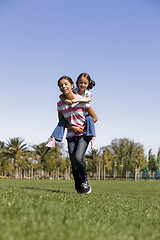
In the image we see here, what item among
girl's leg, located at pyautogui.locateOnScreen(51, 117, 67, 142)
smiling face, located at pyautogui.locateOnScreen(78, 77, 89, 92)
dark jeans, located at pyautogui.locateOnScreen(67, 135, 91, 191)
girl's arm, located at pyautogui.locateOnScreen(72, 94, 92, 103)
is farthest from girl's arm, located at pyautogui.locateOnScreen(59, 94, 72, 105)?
dark jeans, located at pyautogui.locateOnScreen(67, 135, 91, 191)

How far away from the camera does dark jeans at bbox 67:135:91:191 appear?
5.89m

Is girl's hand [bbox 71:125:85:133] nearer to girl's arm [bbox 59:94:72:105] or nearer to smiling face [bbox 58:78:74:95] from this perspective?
girl's arm [bbox 59:94:72:105]

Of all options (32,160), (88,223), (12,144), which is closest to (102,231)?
(88,223)

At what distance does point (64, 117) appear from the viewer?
20.8 feet

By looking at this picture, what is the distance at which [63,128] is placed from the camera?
6301 mm

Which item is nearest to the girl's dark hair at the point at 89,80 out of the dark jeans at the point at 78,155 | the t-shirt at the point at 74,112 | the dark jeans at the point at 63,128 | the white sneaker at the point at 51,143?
the t-shirt at the point at 74,112

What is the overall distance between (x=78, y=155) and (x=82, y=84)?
5.28 ft

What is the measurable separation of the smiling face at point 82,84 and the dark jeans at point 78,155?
3.64 feet

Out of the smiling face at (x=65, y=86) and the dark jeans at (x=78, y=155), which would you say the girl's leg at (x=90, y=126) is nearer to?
the dark jeans at (x=78, y=155)

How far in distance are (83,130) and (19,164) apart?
185 feet

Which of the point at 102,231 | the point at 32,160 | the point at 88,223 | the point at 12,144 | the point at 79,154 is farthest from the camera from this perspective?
the point at 32,160

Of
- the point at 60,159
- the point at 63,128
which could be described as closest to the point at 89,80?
the point at 63,128

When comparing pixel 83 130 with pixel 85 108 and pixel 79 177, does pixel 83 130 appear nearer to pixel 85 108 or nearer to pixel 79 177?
pixel 85 108

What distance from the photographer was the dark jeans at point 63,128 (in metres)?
6.10
